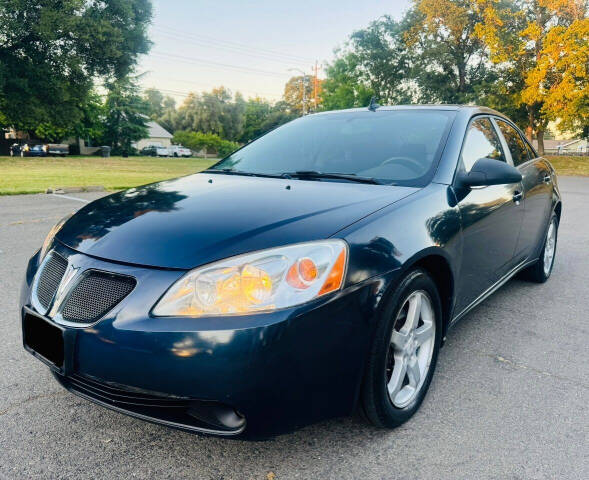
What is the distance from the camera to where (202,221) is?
2.11 meters

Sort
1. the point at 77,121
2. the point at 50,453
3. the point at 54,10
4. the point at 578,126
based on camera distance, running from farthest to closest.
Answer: the point at 578,126, the point at 77,121, the point at 54,10, the point at 50,453

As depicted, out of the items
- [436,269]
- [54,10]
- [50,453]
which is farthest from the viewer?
[54,10]

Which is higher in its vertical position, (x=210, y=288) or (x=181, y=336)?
(x=210, y=288)

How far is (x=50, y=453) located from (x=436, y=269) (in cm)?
186

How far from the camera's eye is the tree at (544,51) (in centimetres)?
2802

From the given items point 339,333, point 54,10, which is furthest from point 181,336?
point 54,10

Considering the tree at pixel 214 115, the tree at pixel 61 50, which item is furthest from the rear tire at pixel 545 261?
the tree at pixel 214 115

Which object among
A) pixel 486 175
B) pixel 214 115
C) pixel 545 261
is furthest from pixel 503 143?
pixel 214 115

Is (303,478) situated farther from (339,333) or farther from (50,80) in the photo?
(50,80)

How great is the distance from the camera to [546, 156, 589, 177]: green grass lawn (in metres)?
27.7

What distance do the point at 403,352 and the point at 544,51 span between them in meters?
31.9

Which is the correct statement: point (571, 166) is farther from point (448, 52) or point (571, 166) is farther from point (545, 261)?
point (545, 261)

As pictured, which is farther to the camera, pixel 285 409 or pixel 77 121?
pixel 77 121

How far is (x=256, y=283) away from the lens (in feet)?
5.75
